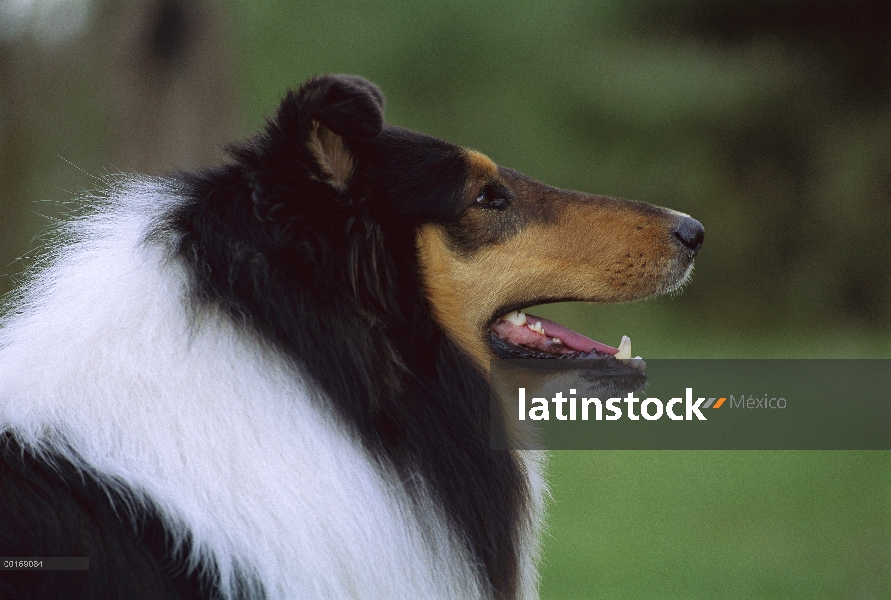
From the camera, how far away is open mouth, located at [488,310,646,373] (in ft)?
8.98

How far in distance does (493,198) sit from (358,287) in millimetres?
615

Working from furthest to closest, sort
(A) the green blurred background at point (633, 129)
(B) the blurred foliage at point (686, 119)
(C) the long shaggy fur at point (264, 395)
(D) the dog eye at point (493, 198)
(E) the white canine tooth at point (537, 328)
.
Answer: (B) the blurred foliage at point (686, 119) < (A) the green blurred background at point (633, 129) < (E) the white canine tooth at point (537, 328) < (D) the dog eye at point (493, 198) < (C) the long shaggy fur at point (264, 395)

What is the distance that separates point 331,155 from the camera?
7.67 ft

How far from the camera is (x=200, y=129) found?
7.89m

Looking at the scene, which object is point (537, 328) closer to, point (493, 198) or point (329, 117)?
point (493, 198)

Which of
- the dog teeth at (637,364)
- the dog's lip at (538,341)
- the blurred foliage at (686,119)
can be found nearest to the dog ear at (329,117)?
the dog's lip at (538,341)

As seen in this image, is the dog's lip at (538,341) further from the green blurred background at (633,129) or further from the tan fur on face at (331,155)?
the green blurred background at (633,129)

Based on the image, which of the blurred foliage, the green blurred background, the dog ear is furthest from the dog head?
the blurred foliage

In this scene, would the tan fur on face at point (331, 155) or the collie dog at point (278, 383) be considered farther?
the tan fur on face at point (331, 155)

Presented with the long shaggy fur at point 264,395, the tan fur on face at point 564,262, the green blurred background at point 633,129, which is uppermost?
the green blurred background at point 633,129

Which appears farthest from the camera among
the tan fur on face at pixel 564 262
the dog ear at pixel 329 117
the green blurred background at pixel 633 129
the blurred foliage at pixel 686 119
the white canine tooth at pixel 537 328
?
the blurred foliage at pixel 686 119

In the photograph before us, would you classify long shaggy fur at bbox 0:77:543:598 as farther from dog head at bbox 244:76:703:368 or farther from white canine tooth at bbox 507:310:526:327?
white canine tooth at bbox 507:310:526:327

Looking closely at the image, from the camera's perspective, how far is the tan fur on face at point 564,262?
102 inches

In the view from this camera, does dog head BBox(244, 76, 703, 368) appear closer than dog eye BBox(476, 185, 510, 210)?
Yes
